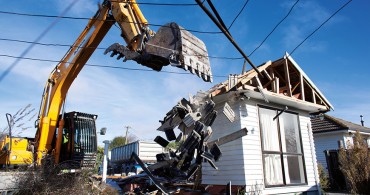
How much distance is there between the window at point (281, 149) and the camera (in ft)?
30.6

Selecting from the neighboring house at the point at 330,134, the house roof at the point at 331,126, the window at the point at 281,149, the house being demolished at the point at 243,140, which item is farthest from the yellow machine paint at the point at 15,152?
the house roof at the point at 331,126

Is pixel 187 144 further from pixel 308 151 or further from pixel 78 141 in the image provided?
pixel 308 151

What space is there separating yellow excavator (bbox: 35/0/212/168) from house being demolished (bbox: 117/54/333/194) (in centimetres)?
238

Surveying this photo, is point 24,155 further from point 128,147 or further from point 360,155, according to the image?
point 128,147

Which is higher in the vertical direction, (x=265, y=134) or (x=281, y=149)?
(x=265, y=134)

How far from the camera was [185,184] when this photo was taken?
9570mm

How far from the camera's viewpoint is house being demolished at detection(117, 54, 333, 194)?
809 cm

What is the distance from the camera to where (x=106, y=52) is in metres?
6.53

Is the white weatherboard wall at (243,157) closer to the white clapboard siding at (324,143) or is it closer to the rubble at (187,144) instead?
the rubble at (187,144)

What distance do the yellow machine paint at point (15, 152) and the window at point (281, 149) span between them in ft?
24.8

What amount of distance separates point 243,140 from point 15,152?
7.05 meters

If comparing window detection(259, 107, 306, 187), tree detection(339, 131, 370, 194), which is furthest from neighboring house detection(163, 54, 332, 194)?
Result: tree detection(339, 131, 370, 194)

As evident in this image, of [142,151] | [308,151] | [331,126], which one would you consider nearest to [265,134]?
[308,151]

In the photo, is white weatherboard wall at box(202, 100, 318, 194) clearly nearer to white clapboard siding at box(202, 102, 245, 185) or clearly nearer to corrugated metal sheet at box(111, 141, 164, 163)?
white clapboard siding at box(202, 102, 245, 185)
